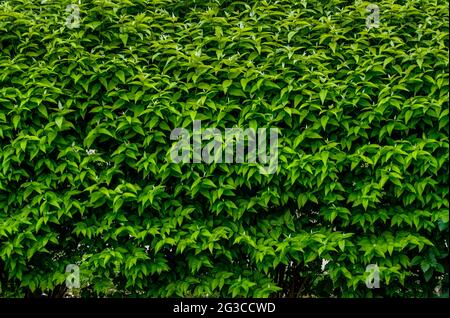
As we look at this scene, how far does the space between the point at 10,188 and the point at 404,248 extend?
2956mm

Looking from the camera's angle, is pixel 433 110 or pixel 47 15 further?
pixel 47 15

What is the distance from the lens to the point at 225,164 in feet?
15.0

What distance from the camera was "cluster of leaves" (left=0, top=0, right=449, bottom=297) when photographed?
180 inches

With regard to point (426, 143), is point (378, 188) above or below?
below

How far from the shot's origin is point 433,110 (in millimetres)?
4566

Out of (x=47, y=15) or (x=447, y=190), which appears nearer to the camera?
(x=447, y=190)

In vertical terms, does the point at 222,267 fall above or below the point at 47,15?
below

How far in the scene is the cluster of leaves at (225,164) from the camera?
4574 millimetres
